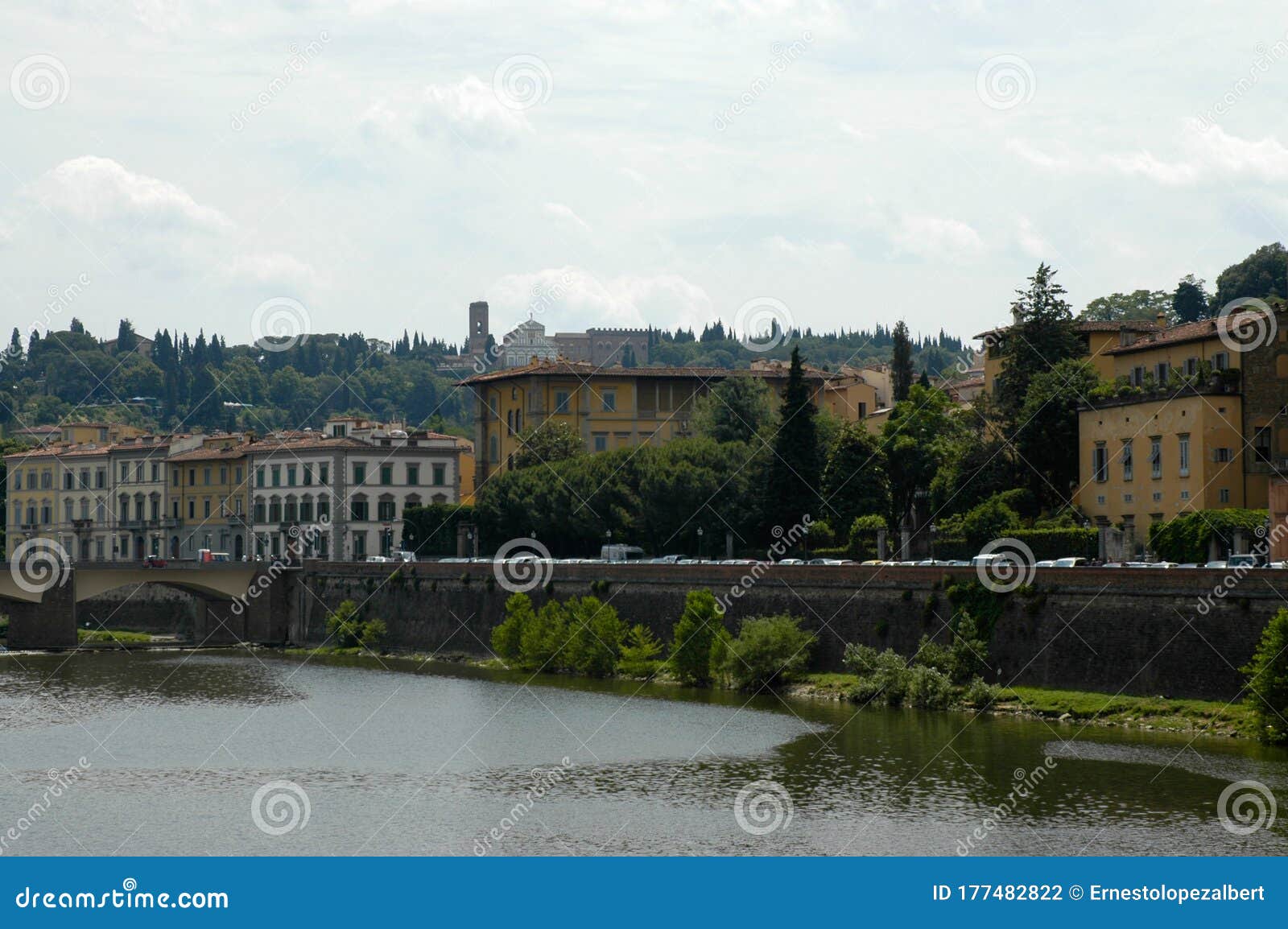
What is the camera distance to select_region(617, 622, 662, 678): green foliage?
59688mm

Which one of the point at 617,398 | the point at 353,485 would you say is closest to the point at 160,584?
the point at 353,485

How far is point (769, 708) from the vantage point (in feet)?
164

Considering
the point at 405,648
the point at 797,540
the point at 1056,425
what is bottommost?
the point at 405,648

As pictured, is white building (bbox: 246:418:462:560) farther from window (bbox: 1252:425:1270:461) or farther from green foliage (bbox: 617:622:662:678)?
window (bbox: 1252:425:1270:461)

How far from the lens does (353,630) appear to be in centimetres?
7838

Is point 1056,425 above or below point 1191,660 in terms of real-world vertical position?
above

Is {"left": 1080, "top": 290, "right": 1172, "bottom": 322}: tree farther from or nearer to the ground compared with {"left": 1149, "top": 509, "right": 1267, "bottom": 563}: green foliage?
farther from the ground

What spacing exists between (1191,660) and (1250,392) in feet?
60.6

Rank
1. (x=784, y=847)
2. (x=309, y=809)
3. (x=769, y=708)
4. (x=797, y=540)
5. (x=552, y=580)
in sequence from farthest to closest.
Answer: (x=797, y=540) < (x=552, y=580) < (x=769, y=708) < (x=309, y=809) < (x=784, y=847)

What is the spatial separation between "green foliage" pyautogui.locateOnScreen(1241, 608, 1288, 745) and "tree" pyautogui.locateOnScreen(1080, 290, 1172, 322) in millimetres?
100069

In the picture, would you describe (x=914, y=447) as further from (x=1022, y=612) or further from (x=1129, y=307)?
(x=1129, y=307)

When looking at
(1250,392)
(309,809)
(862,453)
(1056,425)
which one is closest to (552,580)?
(862,453)

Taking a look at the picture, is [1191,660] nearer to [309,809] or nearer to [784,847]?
[784,847]

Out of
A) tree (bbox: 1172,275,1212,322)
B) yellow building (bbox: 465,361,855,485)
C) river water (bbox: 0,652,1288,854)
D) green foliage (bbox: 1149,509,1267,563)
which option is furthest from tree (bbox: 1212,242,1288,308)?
river water (bbox: 0,652,1288,854)
